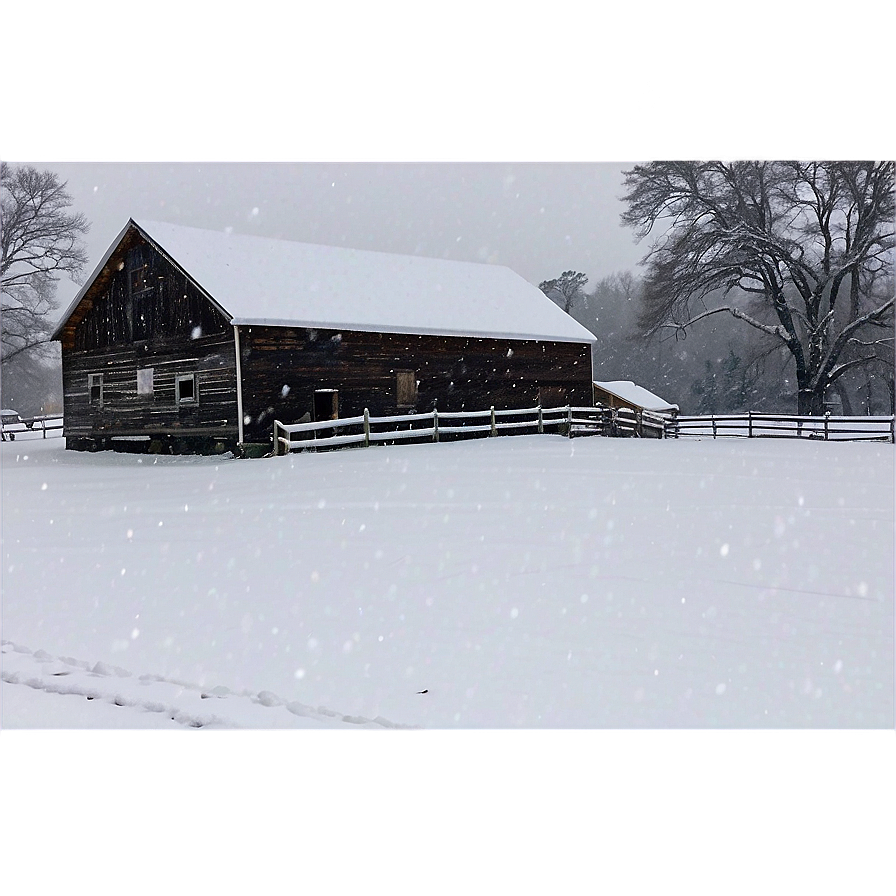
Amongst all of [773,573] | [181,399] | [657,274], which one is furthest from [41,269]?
[773,573]

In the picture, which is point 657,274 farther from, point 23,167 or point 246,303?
point 23,167

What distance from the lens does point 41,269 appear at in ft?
119

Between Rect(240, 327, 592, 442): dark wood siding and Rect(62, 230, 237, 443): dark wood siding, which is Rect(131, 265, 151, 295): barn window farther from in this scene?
Rect(240, 327, 592, 442): dark wood siding

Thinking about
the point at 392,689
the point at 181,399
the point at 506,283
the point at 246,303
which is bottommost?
the point at 392,689

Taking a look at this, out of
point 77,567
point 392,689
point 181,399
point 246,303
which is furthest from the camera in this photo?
point 181,399

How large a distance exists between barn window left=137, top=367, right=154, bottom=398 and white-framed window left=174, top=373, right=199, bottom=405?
1398 millimetres

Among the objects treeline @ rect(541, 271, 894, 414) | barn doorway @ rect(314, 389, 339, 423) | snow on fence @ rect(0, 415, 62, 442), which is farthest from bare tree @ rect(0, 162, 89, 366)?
treeline @ rect(541, 271, 894, 414)

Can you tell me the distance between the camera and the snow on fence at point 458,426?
66.0 feet

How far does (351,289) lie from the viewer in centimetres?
2416

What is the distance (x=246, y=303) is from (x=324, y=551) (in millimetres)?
13152

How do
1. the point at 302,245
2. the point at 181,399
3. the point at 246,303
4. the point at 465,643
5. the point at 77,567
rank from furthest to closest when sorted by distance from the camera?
the point at 302,245 → the point at 181,399 → the point at 246,303 → the point at 77,567 → the point at 465,643

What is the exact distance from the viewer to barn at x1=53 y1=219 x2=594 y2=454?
2078 centimetres

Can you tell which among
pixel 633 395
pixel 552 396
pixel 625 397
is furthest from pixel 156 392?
pixel 633 395

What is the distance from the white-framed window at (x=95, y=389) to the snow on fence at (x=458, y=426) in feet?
24.7
